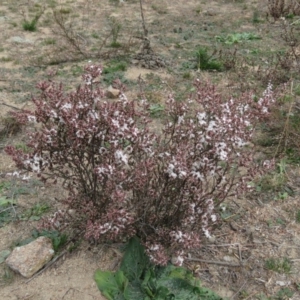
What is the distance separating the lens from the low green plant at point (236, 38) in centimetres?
693

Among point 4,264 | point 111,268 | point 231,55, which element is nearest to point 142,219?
point 111,268

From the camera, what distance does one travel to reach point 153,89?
5574 mm

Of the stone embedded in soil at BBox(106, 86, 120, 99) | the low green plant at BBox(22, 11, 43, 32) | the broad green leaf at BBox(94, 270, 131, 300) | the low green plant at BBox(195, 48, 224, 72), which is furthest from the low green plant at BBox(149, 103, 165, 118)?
the low green plant at BBox(22, 11, 43, 32)

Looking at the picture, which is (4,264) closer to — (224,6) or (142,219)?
(142,219)

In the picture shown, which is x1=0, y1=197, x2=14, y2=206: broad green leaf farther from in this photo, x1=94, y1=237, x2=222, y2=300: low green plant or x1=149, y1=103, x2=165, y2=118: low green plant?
x1=149, y1=103, x2=165, y2=118: low green plant

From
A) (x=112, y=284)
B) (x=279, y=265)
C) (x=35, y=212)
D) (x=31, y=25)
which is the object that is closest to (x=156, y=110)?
(x=35, y=212)

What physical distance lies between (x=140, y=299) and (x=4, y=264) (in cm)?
99

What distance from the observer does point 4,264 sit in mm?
3193

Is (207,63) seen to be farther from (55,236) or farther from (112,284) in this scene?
(112,284)

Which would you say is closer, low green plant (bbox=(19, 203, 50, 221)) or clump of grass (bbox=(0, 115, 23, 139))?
low green plant (bbox=(19, 203, 50, 221))

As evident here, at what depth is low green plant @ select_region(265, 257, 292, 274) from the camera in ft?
10.3

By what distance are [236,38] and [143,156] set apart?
451 cm

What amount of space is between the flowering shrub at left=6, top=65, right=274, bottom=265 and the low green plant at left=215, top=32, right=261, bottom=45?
4.15 m

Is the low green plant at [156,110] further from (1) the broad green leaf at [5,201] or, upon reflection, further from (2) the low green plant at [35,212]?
(1) the broad green leaf at [5,201]
